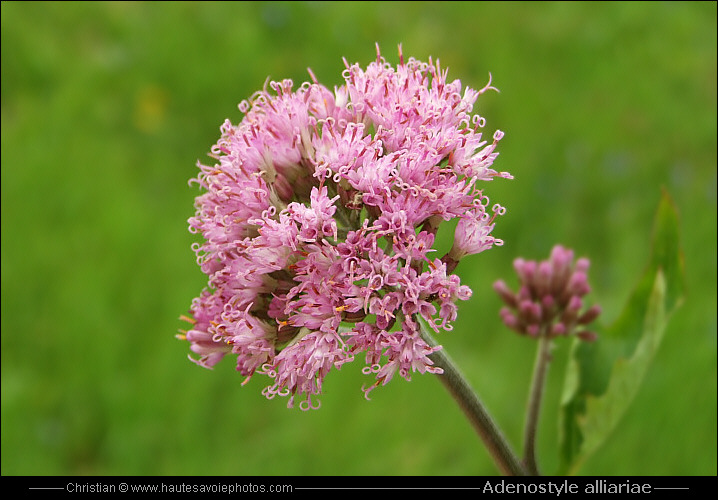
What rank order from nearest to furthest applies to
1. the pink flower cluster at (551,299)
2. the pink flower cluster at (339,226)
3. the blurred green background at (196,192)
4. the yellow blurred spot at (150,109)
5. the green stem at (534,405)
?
the pink flower cluster at (339,226) < the green stem at (534,405) < the pink flower cluster at (551,299) < the blurred green background at (196,192) < the yellow blurred spot at (150,109)

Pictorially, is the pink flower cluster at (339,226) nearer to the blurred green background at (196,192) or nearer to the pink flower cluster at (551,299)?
the pink flower cluster at (551,299)

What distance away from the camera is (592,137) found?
484cm

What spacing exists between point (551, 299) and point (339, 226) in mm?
982

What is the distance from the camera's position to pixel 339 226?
5.72 feet

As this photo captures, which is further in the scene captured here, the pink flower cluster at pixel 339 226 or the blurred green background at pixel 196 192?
the blurred green background at pixel 196 192

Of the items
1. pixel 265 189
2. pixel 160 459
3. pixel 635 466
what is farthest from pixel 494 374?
pixel 265 189

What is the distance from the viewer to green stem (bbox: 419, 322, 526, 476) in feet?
5.64

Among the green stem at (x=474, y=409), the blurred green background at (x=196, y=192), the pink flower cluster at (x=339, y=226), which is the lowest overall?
the green stem at (x=474, y=409)

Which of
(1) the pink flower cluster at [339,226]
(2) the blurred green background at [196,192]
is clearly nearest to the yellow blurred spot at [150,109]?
(2) the blurred green background at [196,192]

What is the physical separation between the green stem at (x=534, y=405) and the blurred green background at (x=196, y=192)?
125 cm

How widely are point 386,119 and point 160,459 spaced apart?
224cm

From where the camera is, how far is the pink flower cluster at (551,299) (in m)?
2.34
